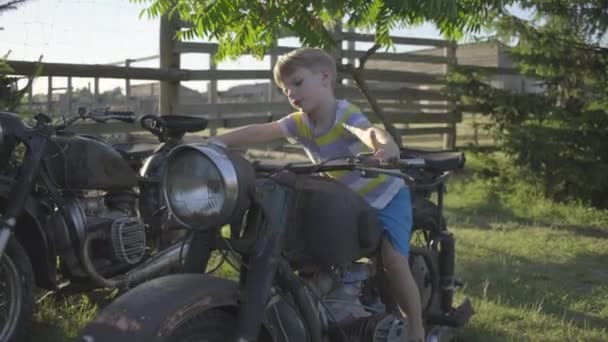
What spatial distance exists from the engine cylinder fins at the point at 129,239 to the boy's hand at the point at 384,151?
178 centimetres

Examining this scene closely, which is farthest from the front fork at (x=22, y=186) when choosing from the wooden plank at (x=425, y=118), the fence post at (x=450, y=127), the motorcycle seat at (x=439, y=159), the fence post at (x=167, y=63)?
the fence post at (x=450, y=127)

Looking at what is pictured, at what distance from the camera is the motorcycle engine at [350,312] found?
8.72 ft

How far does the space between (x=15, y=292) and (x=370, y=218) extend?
1.75m

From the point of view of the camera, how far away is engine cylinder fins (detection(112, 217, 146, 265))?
12.6 ft

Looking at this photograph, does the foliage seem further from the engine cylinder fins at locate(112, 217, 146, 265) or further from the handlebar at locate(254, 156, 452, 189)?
the handlebar at locate(254, 156, 452, 189)

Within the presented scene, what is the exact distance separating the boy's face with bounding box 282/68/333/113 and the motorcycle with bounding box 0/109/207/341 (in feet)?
4.54

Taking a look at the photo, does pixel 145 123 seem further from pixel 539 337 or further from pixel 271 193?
pixel 539 337

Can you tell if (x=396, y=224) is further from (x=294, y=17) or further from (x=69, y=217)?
(x=294, y=17)

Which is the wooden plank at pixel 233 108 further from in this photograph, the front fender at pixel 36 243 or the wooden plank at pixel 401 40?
the front fender at pixel 36 243

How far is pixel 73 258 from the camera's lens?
3738 millimetres

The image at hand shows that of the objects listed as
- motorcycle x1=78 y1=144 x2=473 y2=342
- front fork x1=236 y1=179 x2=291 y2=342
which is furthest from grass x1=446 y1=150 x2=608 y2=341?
front fork x1=236 y1=179 x2=291 y2=342

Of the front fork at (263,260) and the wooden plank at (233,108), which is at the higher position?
the wooden plank at (233,108)

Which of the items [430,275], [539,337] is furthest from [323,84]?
[539,337]

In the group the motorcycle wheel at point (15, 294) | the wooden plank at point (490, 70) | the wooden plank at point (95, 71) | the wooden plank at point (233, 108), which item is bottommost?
the motorcycle wheel at point (15, 294)
